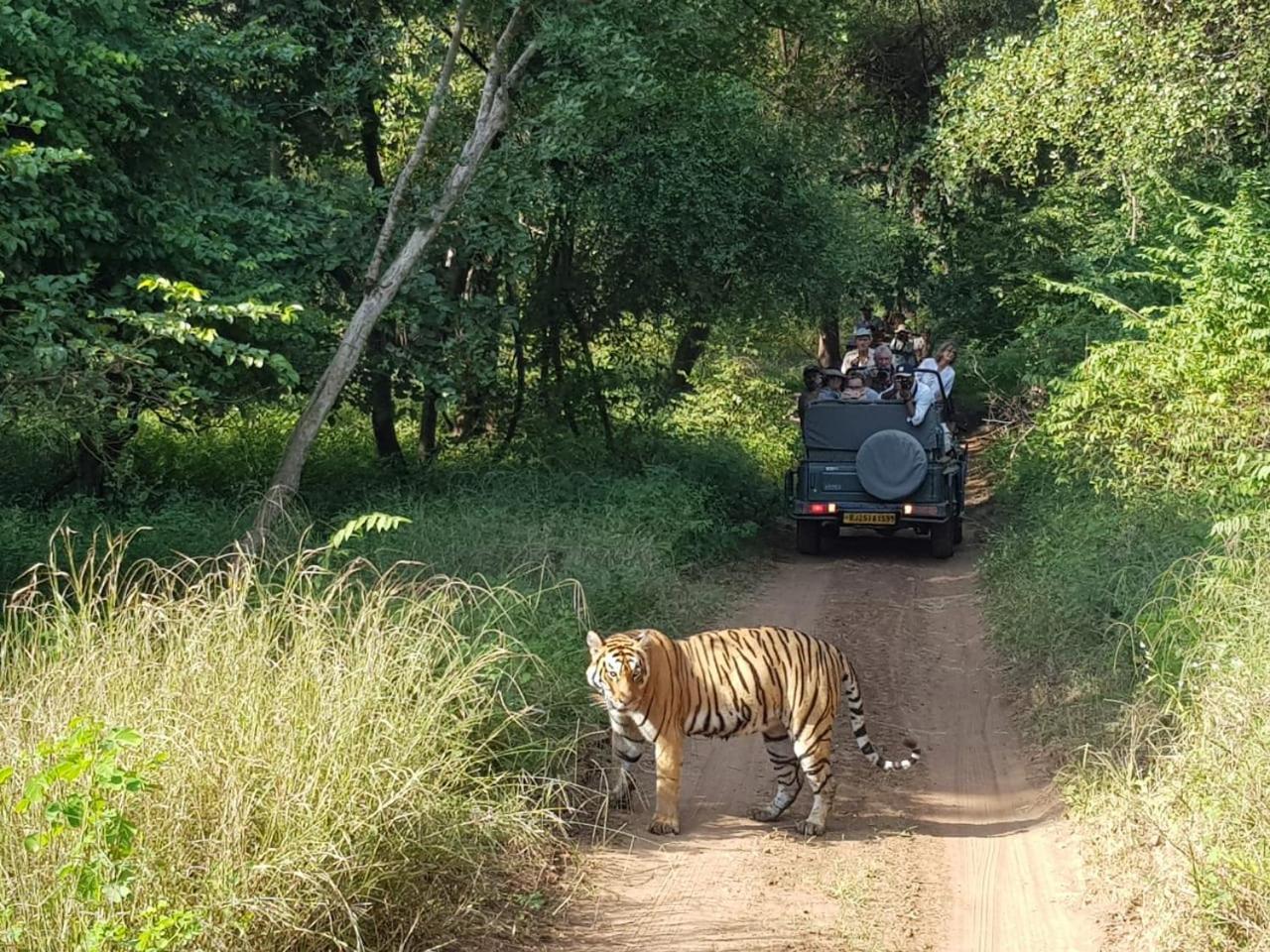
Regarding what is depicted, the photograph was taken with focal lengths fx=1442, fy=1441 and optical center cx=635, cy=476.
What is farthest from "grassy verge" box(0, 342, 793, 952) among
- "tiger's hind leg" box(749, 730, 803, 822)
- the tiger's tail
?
the tiger's tail

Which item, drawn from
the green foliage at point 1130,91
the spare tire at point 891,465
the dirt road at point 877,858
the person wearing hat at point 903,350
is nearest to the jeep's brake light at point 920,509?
the spare tire at point 891,465

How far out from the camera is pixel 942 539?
14766mm

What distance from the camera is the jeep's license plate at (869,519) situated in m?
14.5

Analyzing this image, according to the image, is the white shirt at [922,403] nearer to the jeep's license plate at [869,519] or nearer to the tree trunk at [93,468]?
the jeep's license plate at [869,519]

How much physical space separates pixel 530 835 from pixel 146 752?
1837 millimetres

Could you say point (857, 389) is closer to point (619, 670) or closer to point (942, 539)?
point (942, 539)

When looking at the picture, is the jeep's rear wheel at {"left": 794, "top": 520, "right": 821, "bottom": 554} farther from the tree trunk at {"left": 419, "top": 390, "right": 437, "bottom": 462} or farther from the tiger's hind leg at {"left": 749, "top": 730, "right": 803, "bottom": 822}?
the tiger's hind leg at {"left": 749, "top": 730, "right": 803, "bottom": 822}

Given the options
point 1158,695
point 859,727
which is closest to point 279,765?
point 859,727

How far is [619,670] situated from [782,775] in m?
1.24

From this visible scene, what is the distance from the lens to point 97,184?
10.6 m

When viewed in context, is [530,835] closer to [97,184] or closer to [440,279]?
[97,184]

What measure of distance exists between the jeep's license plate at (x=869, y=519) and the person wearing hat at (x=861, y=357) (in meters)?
2.03

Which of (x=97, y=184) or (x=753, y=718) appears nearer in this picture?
(x=753, y=718)

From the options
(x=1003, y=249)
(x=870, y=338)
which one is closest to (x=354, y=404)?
(x=870, y=338)
